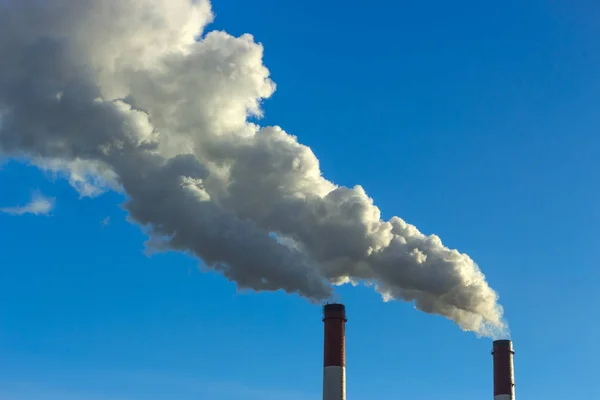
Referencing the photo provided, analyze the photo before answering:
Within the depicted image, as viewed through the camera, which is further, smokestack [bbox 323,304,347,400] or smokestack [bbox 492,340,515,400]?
smokestack [bbox 492,340,515,400]

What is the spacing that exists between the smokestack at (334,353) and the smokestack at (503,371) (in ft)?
34.7

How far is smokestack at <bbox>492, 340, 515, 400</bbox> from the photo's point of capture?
1907 inches

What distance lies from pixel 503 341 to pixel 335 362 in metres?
12.2

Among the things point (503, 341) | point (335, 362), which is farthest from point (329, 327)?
point (503, 341)

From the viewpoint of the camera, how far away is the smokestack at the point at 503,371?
48438 millimetres

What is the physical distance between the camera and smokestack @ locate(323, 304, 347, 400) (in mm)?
43094

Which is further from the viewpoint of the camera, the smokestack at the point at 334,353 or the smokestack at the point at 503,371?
the smokestack at the point at 503,371

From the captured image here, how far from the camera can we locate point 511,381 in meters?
49.0

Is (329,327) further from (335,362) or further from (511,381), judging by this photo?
(511,381)

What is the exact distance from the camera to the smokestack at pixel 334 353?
141 ft

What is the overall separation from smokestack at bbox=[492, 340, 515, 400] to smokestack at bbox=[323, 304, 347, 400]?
1057cm

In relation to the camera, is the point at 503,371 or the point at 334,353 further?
the point at 503,371

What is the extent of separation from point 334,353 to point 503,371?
1160cm

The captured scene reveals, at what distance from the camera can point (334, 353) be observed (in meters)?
43.8
